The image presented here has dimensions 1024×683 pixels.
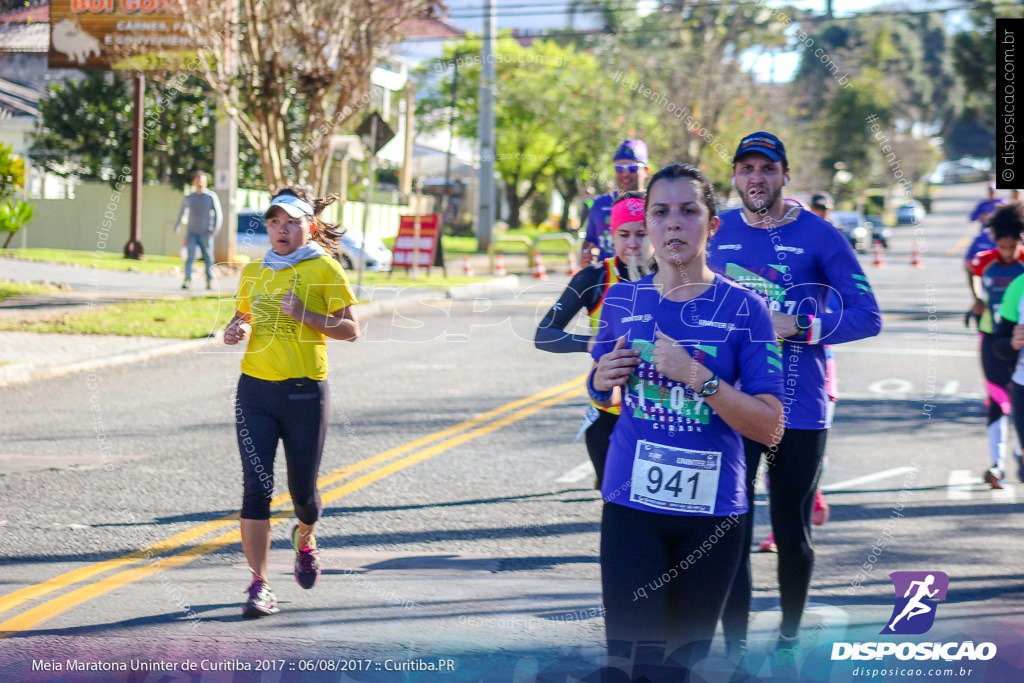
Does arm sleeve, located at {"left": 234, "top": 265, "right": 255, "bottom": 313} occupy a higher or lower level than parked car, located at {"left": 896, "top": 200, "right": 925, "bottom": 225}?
lower

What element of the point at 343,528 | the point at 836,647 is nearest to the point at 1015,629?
the point at 836,647

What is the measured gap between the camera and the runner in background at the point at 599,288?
4762 mm

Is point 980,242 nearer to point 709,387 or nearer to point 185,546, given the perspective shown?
point 185,546

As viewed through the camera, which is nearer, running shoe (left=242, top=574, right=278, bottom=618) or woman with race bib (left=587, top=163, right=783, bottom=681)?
woman with race bib (left=587, top=163, right=783, bottom=681)

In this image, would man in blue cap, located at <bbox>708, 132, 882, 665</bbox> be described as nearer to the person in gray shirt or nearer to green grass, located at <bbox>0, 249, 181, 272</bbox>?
the person in gray shirt

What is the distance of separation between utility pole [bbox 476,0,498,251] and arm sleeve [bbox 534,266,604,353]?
25157 mm

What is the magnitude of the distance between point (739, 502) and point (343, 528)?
366 centimetres

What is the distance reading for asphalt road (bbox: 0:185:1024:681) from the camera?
4605mm

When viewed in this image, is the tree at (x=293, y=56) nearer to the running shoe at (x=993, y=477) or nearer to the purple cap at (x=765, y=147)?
the running shoe at (x=993, y=477)

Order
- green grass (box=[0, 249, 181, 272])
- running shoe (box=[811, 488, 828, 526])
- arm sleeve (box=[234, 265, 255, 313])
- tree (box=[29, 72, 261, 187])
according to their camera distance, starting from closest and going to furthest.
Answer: arm sleeve (box=[234, 265, 255, 313]) < running shoe (box=[811, 488, 828, 526]) < green grass (box=[0, 249, 181, 272]) < tree (box=[29, 72, 261, 187])

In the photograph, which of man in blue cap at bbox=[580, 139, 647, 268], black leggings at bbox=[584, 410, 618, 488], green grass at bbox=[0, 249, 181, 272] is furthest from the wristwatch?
green grass at bbox=[0, 249, 181, 272]

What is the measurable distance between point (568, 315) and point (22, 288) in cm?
1534

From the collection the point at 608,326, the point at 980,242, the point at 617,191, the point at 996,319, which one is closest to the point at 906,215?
the point at 980,242

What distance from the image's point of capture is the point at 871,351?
1606 centimetres
